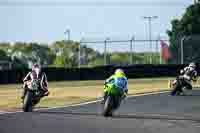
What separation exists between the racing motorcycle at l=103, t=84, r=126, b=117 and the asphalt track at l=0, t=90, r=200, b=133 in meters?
0.25

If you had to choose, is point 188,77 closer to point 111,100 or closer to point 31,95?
point 31,95

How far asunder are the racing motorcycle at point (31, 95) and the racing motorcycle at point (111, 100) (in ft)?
8.65

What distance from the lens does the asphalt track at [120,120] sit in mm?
12406

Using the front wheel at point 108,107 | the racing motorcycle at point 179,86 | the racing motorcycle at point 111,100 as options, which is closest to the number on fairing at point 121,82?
the racing motorcycle at point 111,100

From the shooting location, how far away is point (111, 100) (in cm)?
1589

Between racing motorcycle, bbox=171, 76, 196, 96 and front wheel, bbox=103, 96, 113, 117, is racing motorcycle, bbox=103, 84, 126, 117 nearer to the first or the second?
front wheel, bbox=103, 96, 113, 117

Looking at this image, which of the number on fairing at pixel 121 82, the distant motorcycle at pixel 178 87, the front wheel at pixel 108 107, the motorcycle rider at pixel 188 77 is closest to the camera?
the front wheel at pixel 108 107

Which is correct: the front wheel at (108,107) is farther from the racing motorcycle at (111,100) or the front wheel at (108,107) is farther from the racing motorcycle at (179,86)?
the racing motorcycle at (179,86)

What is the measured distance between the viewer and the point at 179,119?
591 inches

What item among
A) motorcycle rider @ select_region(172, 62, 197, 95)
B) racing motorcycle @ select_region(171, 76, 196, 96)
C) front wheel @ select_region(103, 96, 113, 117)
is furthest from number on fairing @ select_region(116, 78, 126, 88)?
motorcycle rider @ select_region(172, 62, 197, 95)

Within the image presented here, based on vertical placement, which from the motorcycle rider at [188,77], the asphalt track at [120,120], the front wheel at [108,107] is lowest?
the asphalt track at [120,120]

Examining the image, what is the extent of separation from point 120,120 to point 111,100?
52.9 inches

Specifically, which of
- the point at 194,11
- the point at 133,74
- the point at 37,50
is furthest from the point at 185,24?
the point at 37,50

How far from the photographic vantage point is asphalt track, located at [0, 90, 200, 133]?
12.4 meters
